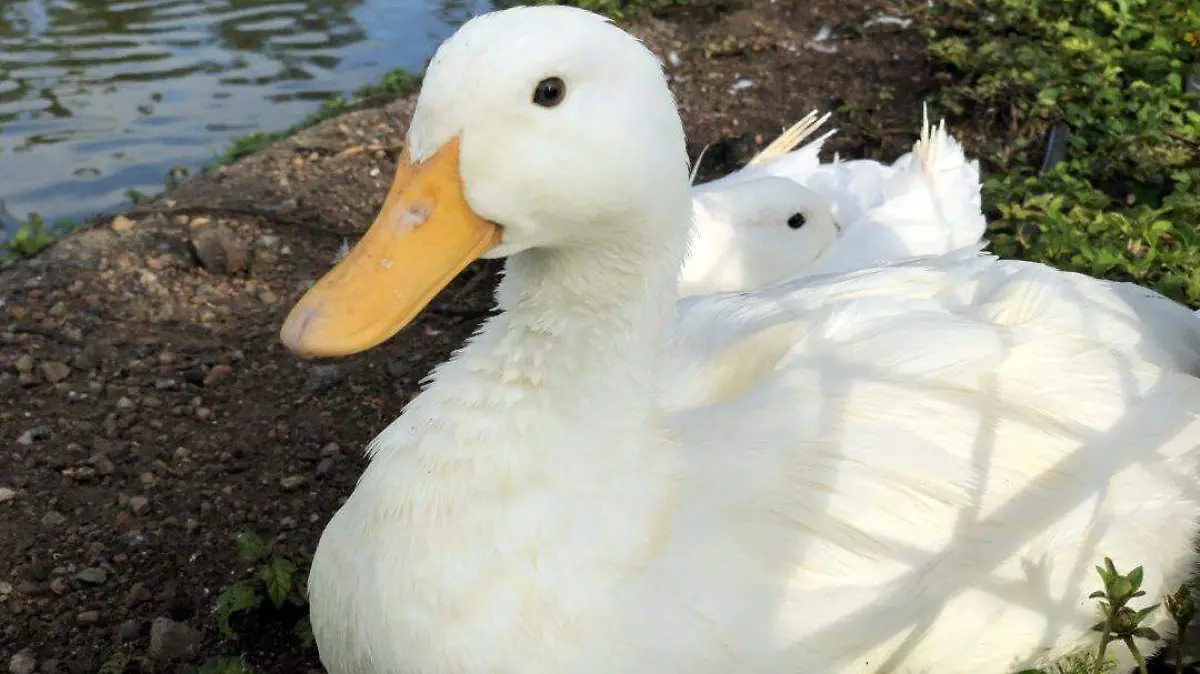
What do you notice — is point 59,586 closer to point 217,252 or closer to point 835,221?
point 217,252

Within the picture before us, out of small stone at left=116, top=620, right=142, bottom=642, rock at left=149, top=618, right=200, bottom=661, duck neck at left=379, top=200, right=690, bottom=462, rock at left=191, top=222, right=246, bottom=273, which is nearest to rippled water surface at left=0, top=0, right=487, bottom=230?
rock at left=191, top=222, right=246, bottom=273

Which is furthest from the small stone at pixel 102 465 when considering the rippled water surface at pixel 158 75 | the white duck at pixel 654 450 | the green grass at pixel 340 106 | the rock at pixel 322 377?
the rippled water surface at pixel 158 75

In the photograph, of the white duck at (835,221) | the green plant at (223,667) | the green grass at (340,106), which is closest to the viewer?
the green plant at (223,667)

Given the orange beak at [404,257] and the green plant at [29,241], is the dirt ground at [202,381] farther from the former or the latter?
the orange beak at [404,257]

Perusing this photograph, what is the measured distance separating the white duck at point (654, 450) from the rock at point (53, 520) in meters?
1.37

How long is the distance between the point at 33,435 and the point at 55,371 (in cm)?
37

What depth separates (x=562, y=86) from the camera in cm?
188

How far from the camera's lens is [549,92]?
1866 millimetres

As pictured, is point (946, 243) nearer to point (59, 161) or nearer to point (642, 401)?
point (642, 401)

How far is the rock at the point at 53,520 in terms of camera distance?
327 cm

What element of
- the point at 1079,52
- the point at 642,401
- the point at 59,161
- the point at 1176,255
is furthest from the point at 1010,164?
the point at 59,161

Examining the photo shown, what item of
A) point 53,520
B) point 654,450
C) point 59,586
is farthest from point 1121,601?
point 53,520

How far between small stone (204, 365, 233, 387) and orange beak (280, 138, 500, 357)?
230cm

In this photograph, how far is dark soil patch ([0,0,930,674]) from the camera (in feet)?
10.1
